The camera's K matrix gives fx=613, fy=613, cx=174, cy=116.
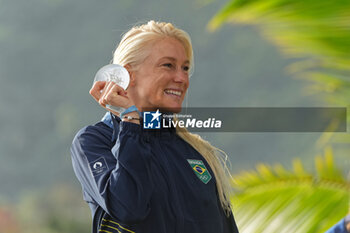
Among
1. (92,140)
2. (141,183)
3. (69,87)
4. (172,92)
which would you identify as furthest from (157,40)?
(69,87)

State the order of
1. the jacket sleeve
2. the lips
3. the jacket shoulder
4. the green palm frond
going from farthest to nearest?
the green palm frond
the lips
the jacket shoulder
the jacket sleeve

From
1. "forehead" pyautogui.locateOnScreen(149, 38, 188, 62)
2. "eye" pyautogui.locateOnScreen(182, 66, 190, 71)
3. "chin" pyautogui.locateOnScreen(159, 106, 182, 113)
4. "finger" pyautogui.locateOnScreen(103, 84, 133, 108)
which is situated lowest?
A: "finger" pyautogui.locateOnScreen(103, 84, 133, 108)

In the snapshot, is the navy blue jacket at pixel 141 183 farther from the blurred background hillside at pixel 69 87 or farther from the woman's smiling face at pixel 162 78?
the blurred background hillside at pixel 69 87

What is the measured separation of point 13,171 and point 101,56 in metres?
5.52

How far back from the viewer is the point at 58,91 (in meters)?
24.7

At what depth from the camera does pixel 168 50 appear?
1.71 m

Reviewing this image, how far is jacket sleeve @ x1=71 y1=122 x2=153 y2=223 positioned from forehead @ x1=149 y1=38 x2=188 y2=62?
0.82 feet

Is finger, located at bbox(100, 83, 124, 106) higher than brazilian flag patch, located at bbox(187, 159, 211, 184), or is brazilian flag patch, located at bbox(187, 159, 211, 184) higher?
finger, located at bbox(100, 83, 124, 106)

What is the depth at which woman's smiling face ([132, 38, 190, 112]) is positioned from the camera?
5.46 ft

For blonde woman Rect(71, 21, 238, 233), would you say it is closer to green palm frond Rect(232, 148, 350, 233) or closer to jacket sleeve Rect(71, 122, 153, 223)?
jacket sleeve Rect(71, 122, 153, 223)

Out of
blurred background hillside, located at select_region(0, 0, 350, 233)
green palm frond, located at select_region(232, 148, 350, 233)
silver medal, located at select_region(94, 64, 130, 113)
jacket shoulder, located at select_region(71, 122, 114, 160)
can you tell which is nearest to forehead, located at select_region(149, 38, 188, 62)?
silver medal, located at select_region(94, 64, 130, 113)

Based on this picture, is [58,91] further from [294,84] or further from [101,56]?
[294,84]

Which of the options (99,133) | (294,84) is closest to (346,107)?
(99,133)

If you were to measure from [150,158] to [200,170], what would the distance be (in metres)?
0.19
